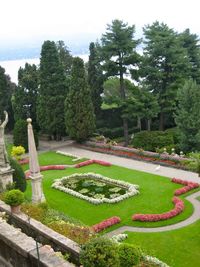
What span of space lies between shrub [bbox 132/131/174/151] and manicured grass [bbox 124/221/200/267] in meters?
13.2

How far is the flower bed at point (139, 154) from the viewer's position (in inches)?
1063

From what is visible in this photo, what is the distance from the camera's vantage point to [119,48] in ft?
111

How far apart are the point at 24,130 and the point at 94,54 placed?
10588mm

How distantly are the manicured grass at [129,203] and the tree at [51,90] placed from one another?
10538 millimetres

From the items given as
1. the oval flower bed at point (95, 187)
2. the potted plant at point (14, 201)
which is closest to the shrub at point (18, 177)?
the oval flower bed at point (95, 187)

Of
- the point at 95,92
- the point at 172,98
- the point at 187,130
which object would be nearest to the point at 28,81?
the point at 95,92

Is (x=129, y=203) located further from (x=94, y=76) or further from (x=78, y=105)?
(x=94, y=76)

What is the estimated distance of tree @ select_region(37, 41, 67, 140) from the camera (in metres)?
35.8

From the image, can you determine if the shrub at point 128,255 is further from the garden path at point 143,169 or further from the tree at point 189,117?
the tree at point 189,117

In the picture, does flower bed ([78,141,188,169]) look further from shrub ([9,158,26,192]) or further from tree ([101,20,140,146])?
shrub ([9,158,26,192])

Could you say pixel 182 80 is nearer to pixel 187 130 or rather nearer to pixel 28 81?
pixel 187 130

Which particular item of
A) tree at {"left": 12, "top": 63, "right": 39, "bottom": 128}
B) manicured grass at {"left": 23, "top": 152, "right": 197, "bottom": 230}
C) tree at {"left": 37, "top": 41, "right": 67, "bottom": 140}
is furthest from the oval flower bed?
tree at {"left": 12, "top": 63, "right": 39, "bottom": 128}

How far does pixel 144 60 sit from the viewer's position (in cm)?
3506

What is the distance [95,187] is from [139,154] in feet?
22.8
